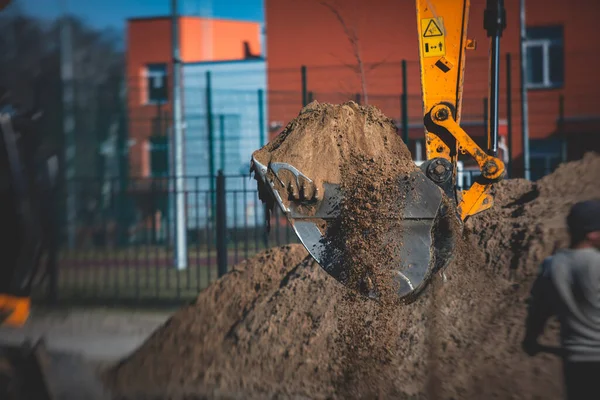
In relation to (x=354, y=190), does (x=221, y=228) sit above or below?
below

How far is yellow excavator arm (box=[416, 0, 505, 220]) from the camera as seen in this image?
630 cm

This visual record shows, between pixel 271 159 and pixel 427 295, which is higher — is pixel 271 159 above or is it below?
above

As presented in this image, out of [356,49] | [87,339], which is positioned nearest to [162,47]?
[356,49]

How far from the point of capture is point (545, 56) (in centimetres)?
1788

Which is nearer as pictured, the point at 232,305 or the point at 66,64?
the point at 232,305

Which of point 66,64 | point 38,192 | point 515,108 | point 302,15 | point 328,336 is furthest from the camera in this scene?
point 66,64

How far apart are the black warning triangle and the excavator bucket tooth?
122 centimetres

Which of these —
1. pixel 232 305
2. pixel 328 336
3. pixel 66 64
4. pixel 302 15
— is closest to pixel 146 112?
pixel 302 15

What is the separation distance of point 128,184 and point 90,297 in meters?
3.48

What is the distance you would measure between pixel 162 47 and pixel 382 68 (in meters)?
13.6

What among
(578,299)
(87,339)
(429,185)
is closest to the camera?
(578,299)

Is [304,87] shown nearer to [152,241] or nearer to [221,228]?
[221,228]

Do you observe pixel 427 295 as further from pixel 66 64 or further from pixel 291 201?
pixel 66 64

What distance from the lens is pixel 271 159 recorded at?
19.7 feet
